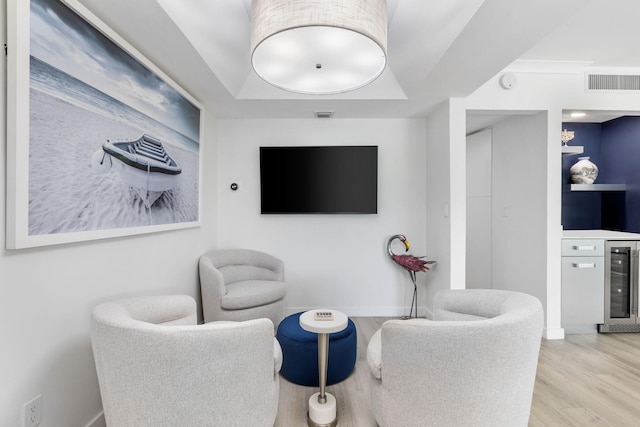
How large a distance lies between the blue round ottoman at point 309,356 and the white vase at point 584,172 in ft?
11.3

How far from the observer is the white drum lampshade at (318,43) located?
1.21 metres

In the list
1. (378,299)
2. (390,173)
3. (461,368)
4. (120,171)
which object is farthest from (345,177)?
(461,368)

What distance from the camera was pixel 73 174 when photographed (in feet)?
4.80

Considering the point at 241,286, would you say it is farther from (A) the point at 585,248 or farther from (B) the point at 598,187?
(B) the point at 598,187

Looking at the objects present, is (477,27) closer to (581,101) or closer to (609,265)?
(581,101)

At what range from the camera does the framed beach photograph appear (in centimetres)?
120

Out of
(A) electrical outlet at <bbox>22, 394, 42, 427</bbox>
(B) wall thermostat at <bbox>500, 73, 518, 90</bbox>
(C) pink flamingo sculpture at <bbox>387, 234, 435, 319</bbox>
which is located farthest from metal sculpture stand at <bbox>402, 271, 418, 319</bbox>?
(A) electrical outlet at <bbox>22, 394, 42, 427</bbox>

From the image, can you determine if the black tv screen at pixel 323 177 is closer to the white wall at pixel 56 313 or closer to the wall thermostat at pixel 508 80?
the wall thermostat at pixel 508 80

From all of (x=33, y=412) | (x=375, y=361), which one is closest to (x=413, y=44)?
(x=375, y=361)

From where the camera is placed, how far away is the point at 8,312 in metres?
1.21

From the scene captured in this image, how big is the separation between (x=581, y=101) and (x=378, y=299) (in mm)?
2916

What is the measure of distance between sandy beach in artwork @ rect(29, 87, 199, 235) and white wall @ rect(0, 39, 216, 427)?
0.34ft

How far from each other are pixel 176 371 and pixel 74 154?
45.5 inches

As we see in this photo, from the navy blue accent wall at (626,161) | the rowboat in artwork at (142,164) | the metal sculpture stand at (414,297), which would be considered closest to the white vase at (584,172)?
the navy blue accent wall at (626,161)
